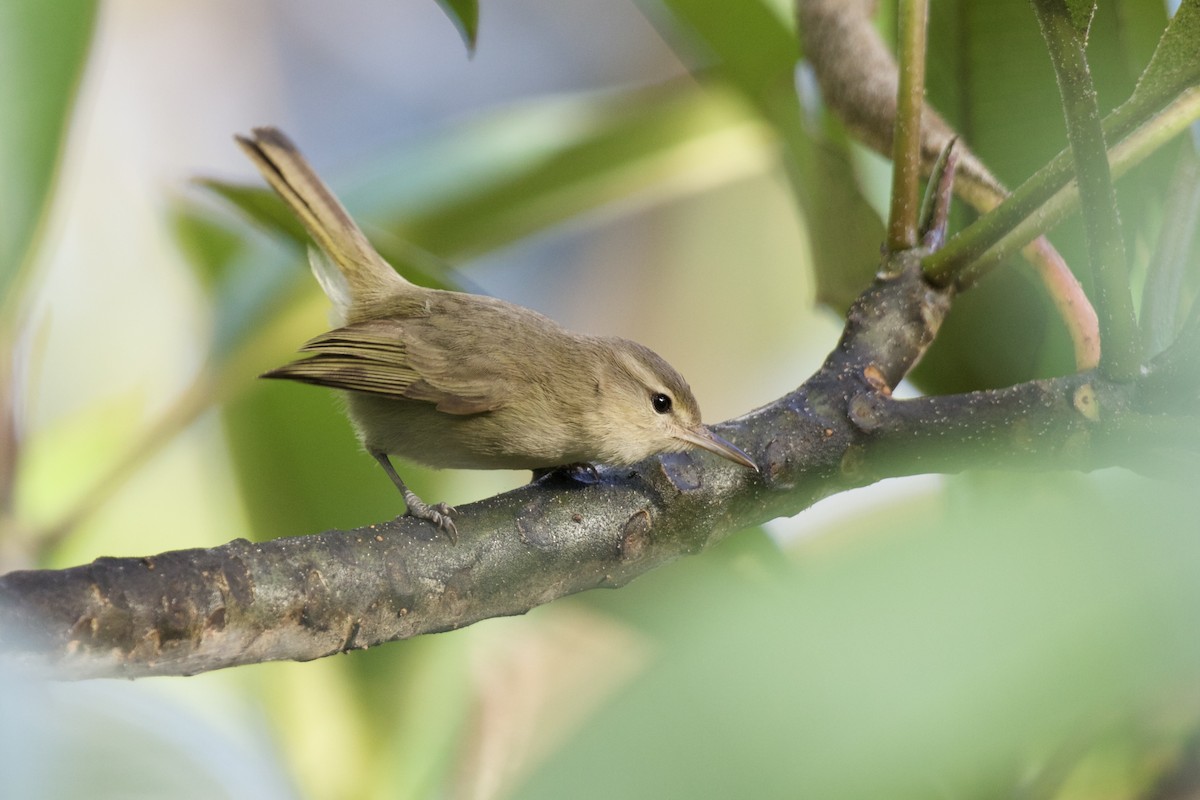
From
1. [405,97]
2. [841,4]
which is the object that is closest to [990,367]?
[841,4]

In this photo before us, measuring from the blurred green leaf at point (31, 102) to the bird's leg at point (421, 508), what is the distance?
2.18 ft

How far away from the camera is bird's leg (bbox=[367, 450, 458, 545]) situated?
1050 millimetres

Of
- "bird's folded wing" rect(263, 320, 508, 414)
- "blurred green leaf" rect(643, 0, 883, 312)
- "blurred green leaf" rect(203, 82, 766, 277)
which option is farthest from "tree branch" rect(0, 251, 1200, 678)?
"blurred green leaf" rect(203, 82, 766, 277)

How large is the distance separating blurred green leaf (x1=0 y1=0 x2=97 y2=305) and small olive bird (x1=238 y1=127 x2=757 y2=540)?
1.40 ft

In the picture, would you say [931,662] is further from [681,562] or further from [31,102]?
[31,102]

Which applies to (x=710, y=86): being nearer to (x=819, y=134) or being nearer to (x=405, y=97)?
(x=819, y=134)

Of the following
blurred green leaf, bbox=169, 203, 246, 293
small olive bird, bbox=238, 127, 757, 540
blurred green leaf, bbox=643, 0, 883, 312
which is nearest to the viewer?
blurred green leaf, bbox=643, 0, 883, 312

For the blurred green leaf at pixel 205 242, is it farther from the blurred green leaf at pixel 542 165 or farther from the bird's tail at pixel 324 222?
the blurred green leaf at pixel 542 165

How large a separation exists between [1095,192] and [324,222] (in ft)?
5.17

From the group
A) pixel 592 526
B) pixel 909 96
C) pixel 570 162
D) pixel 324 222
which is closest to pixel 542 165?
pixel 570 162

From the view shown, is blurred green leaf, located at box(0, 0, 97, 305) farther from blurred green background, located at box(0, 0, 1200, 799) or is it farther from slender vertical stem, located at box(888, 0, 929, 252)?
slender vertical stem, located at box(888, 0, 929, 252)

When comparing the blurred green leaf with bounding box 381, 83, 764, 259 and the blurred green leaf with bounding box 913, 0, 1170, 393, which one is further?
the blurred green leaf with bounding box 381, 83, 764, 259

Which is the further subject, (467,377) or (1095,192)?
(467,377)

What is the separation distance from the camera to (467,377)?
6.12ft
